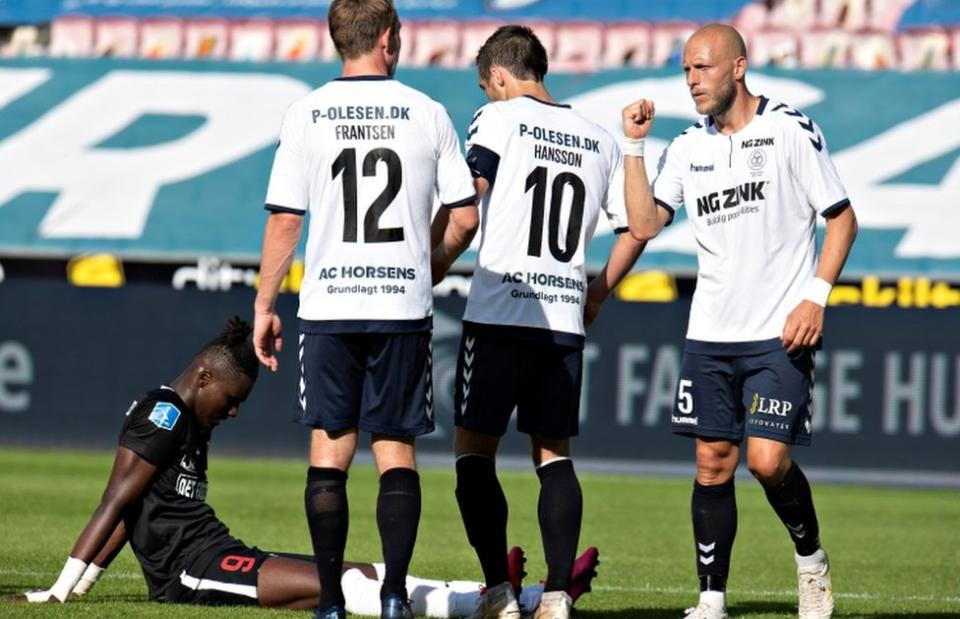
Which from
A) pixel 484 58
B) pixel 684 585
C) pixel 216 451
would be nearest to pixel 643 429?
pixel 216 451

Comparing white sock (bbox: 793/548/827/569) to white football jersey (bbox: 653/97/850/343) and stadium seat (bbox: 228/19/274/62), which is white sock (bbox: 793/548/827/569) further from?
stadium seat (bbox: 228/19/274/62)

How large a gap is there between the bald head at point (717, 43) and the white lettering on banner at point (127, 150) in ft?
50.0

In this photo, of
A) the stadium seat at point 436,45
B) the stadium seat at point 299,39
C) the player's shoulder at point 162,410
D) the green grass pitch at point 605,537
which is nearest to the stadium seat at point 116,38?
the stadium seat at point 299,39

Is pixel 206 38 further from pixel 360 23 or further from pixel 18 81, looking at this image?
pixel 360 23

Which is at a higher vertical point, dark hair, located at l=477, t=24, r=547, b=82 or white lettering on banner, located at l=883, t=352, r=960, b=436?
dark hair, located at l=477, t=24, r=547, b=82

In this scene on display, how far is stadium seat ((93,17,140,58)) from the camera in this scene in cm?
2408

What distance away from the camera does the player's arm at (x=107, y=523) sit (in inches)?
252

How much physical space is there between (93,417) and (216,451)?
51.0 inches

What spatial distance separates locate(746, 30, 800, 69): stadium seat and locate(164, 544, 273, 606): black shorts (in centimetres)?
1644

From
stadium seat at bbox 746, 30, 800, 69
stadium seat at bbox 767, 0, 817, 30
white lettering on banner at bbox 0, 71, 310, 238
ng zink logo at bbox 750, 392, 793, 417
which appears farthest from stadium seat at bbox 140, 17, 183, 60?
ng zink logo at bbox 750, 392, 793, 417

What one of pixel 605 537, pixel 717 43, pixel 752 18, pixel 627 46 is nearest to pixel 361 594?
pixel 717 43

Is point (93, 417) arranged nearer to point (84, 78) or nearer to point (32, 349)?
point (32, 349)

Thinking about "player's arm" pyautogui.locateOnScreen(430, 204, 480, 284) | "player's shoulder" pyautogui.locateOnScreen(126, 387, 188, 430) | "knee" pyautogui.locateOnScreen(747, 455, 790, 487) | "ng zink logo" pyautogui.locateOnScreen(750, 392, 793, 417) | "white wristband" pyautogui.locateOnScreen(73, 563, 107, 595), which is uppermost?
"player's arm" pyautogui.locateOnScreen(430, 204, 480, 284)

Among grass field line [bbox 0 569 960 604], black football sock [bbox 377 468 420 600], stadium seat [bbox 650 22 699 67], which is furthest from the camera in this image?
stadium seat [bbox 650 22 699 67]
